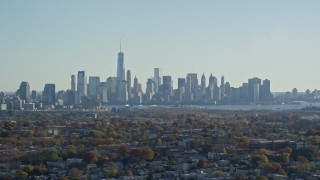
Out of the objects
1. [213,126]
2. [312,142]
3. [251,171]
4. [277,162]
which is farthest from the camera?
[213,126]

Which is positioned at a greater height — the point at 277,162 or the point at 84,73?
the point at 84,73

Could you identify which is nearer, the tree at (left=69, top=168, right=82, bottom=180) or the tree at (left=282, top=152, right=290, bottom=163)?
the tree at (left=69, top=168, right=82, bottom=180)

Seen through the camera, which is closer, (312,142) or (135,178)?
(135,178)

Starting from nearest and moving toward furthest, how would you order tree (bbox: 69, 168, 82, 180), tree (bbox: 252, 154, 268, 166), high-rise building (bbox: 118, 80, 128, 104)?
A: tree (bbox: 69, 168, 82, 180) → tree (bbox: 252, 154, 268, 166) → high-rise building (bbox: 118, 80, 128, 104)

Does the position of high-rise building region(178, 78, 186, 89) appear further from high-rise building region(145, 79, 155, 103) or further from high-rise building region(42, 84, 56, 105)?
high-rise building region(42, 84, 56, 105)

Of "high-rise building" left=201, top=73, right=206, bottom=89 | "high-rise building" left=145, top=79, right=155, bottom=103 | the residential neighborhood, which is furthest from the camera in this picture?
"high-rise building" left=201, top=73, right=206, bottom=89

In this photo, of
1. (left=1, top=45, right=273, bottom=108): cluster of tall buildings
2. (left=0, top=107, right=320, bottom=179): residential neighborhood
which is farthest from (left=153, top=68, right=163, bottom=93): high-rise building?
(left=0, top=107, right=320, bottom=179): residential neighborhood

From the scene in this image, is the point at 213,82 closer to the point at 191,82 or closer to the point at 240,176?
the point at 191,82

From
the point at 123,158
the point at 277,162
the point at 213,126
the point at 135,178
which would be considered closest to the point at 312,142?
the point at 277,162

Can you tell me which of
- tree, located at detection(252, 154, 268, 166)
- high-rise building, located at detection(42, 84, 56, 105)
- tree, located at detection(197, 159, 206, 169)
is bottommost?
tree, located at detection(197, 159, 206, 169)

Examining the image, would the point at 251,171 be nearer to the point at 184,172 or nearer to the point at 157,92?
the point at 184,172

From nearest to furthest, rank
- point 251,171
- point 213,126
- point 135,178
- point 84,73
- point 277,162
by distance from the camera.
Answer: point 135,178
point 251,171
point 277,162
point 213,126
point 84,73
